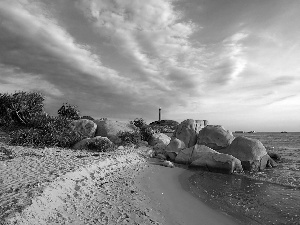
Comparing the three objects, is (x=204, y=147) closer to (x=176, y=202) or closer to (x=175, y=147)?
(x=175, y=147)

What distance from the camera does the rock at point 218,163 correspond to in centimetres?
1426

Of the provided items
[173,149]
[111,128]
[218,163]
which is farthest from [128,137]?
[218,163]

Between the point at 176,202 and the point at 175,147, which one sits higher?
the point at 175,147

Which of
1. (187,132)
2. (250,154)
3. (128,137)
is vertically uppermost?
(187,132)

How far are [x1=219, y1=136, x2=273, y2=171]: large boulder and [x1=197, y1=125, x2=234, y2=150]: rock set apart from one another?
6.25 ft

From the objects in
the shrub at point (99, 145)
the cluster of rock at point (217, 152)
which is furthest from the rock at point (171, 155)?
the shrub at point (99, 145)

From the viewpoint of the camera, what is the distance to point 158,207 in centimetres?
764

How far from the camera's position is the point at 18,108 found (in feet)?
74.2

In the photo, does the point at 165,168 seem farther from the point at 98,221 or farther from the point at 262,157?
the point at 98,221

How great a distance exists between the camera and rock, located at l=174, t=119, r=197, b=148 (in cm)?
2217

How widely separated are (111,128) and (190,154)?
9468mm

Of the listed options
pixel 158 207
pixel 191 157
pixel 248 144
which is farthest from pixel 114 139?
pixel 158 207

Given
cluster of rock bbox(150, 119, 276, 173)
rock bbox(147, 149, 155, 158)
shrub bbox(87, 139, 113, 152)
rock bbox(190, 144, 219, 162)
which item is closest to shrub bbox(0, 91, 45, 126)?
shrub bbox(87, 139, 113, 152)

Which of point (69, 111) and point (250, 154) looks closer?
point (250, 154)
